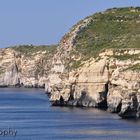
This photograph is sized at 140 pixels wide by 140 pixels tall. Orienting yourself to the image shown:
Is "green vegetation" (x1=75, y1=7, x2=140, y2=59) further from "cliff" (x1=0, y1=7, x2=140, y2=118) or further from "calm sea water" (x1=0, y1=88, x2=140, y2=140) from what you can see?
"calm sea water" (x1=0, y1=88, x2=140, y2=140)

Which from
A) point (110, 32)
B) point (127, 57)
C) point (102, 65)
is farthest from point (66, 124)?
point (110, 32)

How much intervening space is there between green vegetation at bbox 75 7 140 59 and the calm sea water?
1846cm

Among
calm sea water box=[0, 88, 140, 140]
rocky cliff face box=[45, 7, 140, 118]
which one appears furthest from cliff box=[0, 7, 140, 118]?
calm sea water box=[0, 88, 140, 140]

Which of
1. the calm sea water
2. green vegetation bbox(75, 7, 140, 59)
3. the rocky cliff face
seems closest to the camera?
the calm sea water

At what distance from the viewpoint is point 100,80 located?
15538cm

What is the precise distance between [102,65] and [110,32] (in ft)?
91.9

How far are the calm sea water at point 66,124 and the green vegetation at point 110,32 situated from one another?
18.5m

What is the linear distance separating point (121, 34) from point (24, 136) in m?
77.8

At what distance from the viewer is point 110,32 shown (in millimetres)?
183625

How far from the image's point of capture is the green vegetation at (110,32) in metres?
171

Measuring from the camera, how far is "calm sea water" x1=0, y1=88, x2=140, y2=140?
10750 cm

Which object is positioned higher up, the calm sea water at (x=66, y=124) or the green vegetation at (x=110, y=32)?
the green vegetation at (x=110, y=32)

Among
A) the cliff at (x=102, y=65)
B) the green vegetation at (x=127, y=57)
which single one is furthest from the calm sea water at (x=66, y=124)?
the green vegetation at (x=127, y=57)

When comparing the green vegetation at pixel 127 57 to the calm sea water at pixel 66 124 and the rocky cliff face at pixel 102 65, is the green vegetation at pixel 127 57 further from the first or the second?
the calm sea water at pixel 66 124
